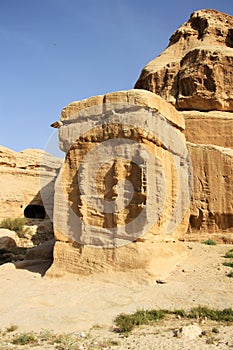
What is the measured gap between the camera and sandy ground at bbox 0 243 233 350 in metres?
4.29

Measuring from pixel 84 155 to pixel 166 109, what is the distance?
93.7 inches

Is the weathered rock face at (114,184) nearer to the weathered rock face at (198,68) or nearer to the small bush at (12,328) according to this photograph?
the small bush at (12,328)

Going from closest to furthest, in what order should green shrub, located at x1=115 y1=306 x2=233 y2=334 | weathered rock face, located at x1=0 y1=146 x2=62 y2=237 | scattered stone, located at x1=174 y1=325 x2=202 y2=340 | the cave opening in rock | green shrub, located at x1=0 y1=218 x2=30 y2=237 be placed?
scattered stone, located at x1=174 y1=325 x2=202 y2=340 → green shrub, located at x1=115 y1=306 x2=233 y2=334 → green shrub, located at x1=0 y1=218 x2=30 y2=237 → weathered rock face, located at x1=0 y1=146 x2=62 y2=237 → the cave opening in rock

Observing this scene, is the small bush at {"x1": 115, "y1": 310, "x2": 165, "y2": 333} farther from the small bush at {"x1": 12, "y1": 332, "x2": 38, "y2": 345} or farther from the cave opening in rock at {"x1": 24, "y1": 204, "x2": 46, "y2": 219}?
the cave opening in rock at {"x1": 24, "y1": 204, "x2": 46, "y2": 219}

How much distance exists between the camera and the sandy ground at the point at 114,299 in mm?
4289

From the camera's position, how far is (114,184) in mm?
7695

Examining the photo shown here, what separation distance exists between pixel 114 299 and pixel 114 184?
2.64 meters

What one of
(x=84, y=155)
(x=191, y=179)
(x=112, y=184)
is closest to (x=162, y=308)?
(x=112, y=184)

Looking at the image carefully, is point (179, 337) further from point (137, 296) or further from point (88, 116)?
point (88, 116)

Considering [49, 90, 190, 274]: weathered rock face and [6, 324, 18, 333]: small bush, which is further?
[49, 90, 190, 274]: weathered rock face

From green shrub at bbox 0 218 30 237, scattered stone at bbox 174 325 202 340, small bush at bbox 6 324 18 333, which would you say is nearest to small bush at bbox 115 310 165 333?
scattered stone at bbox 174 325 202 340

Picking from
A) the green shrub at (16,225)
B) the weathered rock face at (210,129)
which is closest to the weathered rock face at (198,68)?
the weathered rock face at (210,129)

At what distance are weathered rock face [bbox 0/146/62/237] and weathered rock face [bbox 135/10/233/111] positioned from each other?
967 centimetres

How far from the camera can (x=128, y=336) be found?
4320mm
